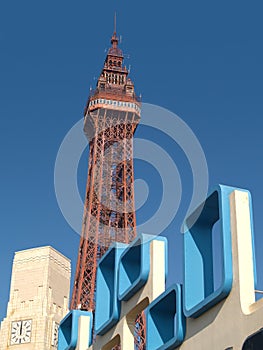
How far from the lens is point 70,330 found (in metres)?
23.9

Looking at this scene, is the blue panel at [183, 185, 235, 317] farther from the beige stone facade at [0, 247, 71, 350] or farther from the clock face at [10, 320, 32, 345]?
the clock face at [10, 320, 32, 345]

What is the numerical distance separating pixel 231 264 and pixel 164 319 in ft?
11.7

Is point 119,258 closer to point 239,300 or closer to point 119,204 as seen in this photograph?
point 239,300

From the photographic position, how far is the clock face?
Answer: 4316 centimetres

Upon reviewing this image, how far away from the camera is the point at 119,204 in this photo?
59.3m

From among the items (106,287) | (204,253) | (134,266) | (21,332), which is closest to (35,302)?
(21,332)

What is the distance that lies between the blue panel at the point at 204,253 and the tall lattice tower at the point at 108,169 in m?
40.2

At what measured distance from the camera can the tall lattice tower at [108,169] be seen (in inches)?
2250

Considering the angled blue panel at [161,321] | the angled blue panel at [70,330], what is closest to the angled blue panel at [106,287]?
the angled blue panel at [70,330]

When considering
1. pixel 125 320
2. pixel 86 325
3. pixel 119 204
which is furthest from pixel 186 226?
pixel 119 204

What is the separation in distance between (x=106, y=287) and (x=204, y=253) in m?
5.97

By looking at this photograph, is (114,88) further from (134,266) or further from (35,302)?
(134,266)

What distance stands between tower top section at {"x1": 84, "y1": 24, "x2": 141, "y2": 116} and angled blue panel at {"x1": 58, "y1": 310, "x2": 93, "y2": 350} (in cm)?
3884

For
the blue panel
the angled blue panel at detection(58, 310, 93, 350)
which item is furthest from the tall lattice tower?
the blue panel
